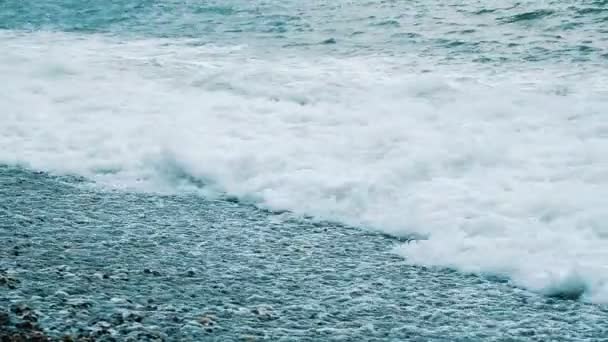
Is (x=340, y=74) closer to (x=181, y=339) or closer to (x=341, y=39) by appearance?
(x=341, y=39)

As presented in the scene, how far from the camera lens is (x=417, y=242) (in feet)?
20.5

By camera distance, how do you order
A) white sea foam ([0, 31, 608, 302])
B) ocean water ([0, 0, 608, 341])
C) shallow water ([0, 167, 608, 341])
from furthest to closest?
white sea foam ([0, 31, 608, 302])
ocean water ([0, 0, 608, 341])
shallow water ([0, 167, 608, 341])

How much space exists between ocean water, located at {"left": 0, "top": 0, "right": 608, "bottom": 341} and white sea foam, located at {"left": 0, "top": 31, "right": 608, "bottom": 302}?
0.03 meters

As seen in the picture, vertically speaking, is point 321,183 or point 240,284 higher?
point 240,284

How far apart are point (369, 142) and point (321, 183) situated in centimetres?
132

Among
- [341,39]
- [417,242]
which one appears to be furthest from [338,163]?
[341,39]

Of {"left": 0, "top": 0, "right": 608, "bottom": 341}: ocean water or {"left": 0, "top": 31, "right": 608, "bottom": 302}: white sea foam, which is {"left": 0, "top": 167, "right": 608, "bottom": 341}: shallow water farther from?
{"left": 0, "top": 31, "right": 608, "bottom": 302}: white sea foam

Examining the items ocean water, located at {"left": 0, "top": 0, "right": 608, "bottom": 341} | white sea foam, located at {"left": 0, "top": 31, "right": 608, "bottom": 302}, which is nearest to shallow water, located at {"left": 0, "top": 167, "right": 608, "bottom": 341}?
ocean water, located at {"left": 0, "top": 0, "right": 608, "bottom": 341}

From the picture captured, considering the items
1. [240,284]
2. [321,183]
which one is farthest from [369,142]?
[240,284]

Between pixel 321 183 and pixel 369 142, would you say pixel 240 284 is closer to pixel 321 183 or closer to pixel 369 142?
pixel 321 183

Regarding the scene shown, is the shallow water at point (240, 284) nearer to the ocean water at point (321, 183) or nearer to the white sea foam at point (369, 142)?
the ocean water at point (321, 183)

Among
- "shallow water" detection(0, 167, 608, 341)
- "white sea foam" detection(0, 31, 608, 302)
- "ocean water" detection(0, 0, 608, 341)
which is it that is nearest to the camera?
"shallow water" detection(0, 167, 608, 341)

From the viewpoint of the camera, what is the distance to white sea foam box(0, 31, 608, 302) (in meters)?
6.32

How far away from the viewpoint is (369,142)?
8602mm
